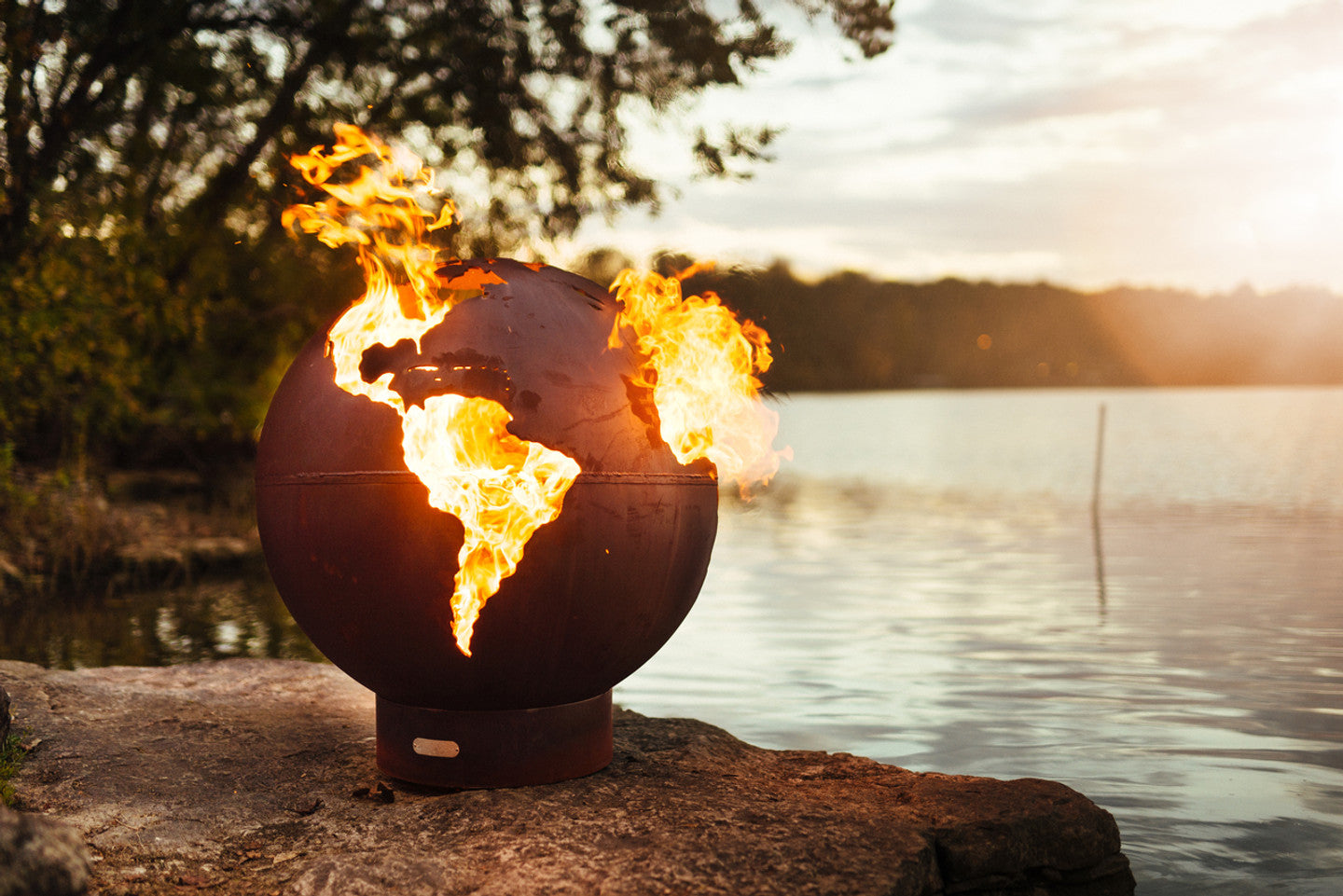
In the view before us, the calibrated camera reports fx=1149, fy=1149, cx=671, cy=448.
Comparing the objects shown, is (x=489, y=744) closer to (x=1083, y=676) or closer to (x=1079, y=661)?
(x=1083, y=676)

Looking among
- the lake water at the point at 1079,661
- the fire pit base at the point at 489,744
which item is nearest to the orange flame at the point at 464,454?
the fire pit base at the point at 489,744

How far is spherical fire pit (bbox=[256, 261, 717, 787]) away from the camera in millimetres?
5246

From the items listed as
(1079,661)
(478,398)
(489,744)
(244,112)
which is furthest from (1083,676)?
(244,112)

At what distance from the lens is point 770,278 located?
6730mm

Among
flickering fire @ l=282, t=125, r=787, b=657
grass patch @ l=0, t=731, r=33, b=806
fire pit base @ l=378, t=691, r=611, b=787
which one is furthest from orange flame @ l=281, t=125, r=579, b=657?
grass patch @ l=0, t=731, r=33, b=806

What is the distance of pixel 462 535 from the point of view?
5.22 metres

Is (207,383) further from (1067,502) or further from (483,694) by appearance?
(1067,502)

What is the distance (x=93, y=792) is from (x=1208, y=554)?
680 inches

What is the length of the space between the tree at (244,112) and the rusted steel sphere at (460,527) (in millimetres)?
8300

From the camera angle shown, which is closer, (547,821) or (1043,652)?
(547,821)

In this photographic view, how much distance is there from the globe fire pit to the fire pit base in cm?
1

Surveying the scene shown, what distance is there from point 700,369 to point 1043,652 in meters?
6.91

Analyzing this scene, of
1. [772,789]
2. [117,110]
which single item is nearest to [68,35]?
[117,110]

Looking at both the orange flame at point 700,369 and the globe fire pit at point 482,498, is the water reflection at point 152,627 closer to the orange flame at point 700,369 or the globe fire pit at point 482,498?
the globe fire pit at point 482,498
